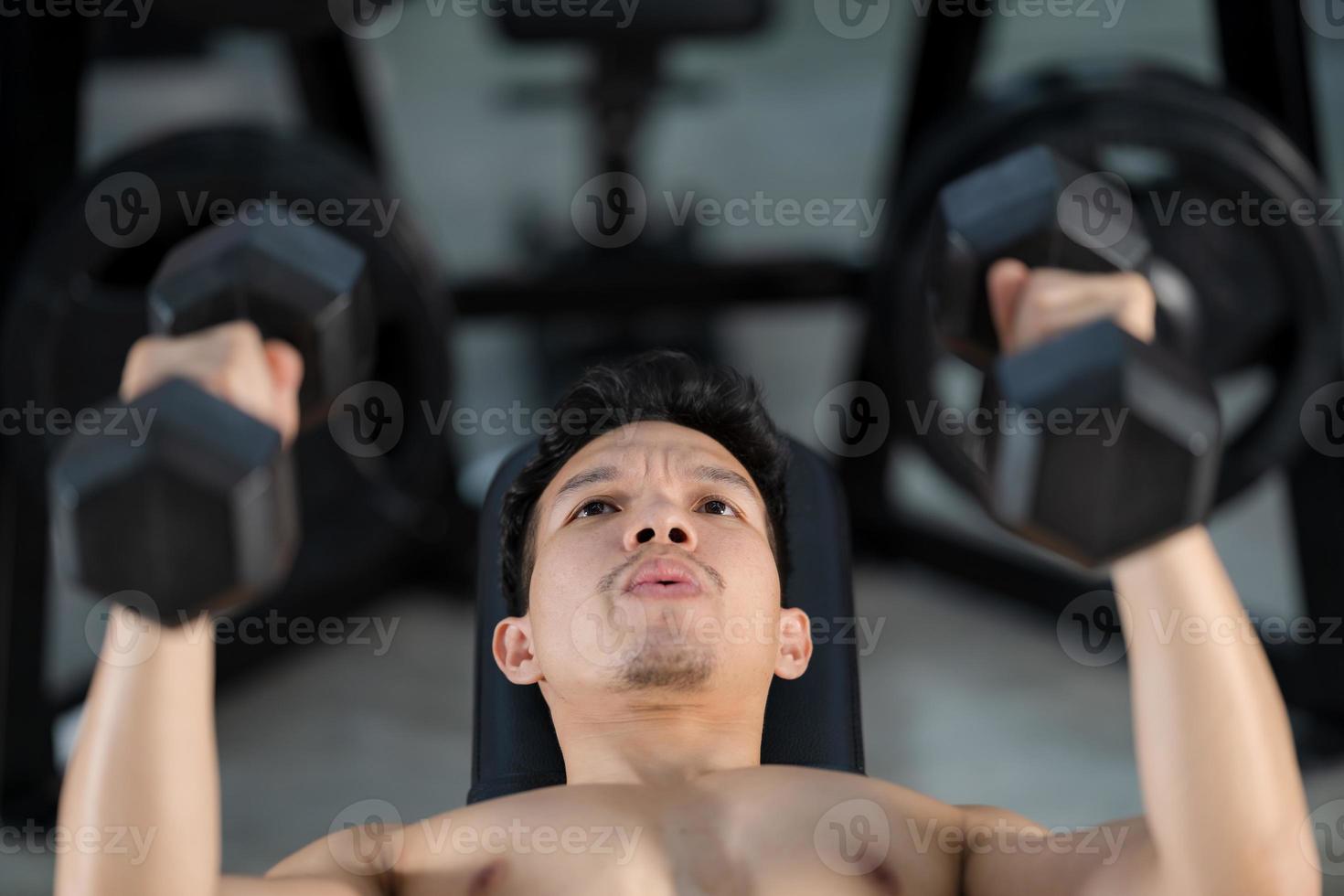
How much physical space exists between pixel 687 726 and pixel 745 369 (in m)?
2.43

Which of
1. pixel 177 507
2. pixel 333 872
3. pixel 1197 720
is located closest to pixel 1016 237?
pixel 1197 720

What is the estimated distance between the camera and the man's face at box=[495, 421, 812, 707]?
117 centimetres

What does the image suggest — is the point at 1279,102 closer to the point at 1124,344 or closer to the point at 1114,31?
the point at 1124,344

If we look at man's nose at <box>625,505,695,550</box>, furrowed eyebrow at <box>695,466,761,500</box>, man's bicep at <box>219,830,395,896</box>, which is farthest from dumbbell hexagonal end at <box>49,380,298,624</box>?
furrowed eyebrow at <box>695,466,761,500</box>

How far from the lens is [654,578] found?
3.82ft

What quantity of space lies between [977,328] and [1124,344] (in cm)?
18

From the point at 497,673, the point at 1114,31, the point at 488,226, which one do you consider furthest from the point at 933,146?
the point at 1114,31

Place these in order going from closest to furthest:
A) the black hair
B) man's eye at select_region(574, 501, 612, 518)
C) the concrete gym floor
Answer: man's eye at select_region(574, 501, 612, 518) → the black hair → the concrete gym floor

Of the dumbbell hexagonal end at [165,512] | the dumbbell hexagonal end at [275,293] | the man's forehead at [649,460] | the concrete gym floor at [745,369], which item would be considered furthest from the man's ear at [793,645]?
the concrete gym floor at [745,369]

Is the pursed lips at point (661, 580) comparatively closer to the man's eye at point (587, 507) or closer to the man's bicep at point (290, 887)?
the man's eye at point (587, 507)

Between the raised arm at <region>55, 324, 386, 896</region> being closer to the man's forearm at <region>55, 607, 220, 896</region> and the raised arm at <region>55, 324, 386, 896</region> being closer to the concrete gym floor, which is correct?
the man's forearm at <region>55, 607, 220, 896</region>

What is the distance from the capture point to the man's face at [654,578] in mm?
1165

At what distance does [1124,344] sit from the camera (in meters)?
0.84

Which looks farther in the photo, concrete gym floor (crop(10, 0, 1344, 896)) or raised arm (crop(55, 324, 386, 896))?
concrete gym floor (crop(10, 0, 1344, 896))
